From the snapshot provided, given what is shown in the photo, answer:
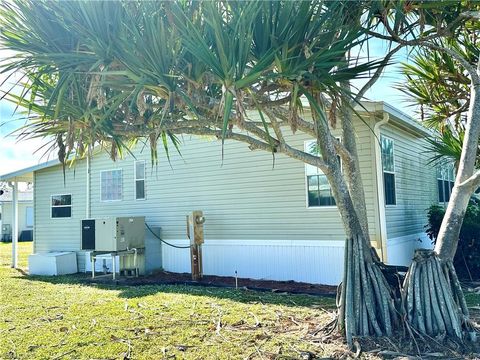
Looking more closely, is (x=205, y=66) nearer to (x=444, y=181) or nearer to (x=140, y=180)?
(x=140, y=180)

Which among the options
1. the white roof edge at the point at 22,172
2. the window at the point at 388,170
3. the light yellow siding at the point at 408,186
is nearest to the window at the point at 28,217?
the white roof edge at the point at 22,172

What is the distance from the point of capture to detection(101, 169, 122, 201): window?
Answer: 477 inches

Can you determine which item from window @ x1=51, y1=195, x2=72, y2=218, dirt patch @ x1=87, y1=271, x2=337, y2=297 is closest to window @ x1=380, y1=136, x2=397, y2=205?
dirt patch @ x1=87, y1=271, x2=337, y2=297

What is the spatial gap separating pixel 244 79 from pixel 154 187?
7.97m

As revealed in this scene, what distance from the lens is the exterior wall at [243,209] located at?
8797 mm

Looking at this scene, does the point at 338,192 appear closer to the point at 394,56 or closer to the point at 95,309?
the point at 394,56

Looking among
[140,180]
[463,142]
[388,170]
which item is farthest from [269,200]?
[463,142]

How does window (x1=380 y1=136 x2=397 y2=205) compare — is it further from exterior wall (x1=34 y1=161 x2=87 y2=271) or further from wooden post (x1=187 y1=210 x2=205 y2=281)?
exterior wall (x1=34 y1=161 x2=87 y2=271)

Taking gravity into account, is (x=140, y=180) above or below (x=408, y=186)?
above

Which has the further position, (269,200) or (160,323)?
(269,200)

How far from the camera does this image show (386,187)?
8719mm

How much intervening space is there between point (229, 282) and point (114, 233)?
120 inches

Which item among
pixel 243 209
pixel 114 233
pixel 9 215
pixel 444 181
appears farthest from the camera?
pixel 9 215

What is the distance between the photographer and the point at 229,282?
9375 mm
